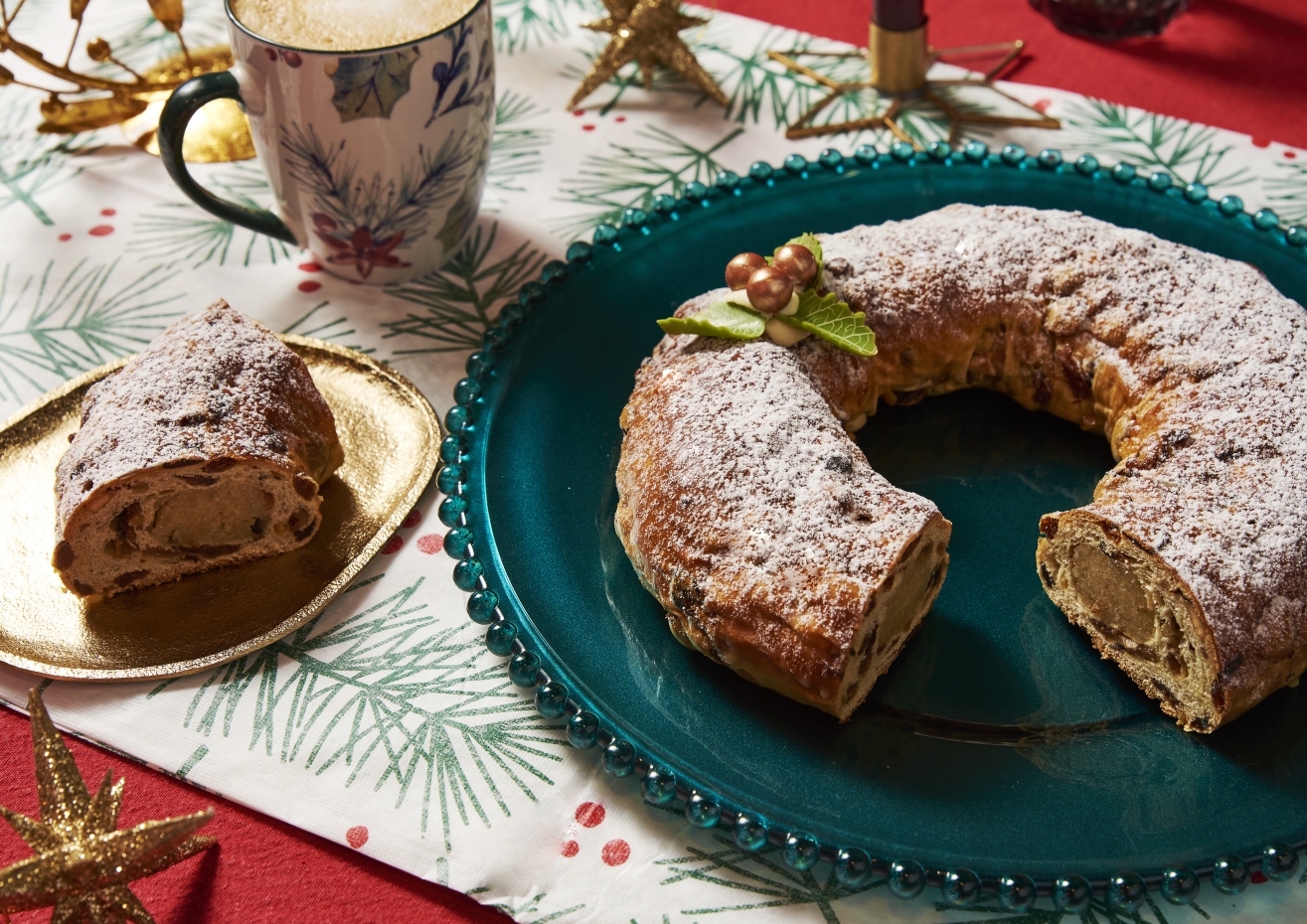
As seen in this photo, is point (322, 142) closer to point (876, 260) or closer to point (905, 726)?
point (876, 260)

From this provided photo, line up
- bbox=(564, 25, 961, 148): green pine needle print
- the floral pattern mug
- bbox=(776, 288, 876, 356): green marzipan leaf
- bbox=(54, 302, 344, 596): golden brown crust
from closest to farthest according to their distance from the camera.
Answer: bbox=(54, 302, 344, 596): golden brown crust, bbox=(776, 288, 876, 356): green marzipan leaf, the floral pattern mug, bbox=(564, 25, 961, 148): green pine needle print

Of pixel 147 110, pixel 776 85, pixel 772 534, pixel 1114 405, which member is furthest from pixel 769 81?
pixel 772 534

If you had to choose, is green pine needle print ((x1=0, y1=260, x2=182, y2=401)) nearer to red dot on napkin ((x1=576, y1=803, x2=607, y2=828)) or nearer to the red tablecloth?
the red tablecloth

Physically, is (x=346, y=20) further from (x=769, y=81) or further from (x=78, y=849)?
(x=78, y=849)

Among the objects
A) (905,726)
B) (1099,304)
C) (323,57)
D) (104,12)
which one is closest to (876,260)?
(1099,304)

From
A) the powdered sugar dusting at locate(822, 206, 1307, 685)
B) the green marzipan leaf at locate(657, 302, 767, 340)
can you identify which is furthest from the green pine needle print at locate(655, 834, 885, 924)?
the green marzipan leaf at locate(657, 302, 767, 340)

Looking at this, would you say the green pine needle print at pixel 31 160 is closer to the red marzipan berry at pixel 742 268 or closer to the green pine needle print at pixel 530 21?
the green pine needle print at pixel 530 21

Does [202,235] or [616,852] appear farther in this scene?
[202,235]

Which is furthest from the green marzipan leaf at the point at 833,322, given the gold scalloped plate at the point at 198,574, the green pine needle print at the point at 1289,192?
the green pine needle print at the point at 1289,192
